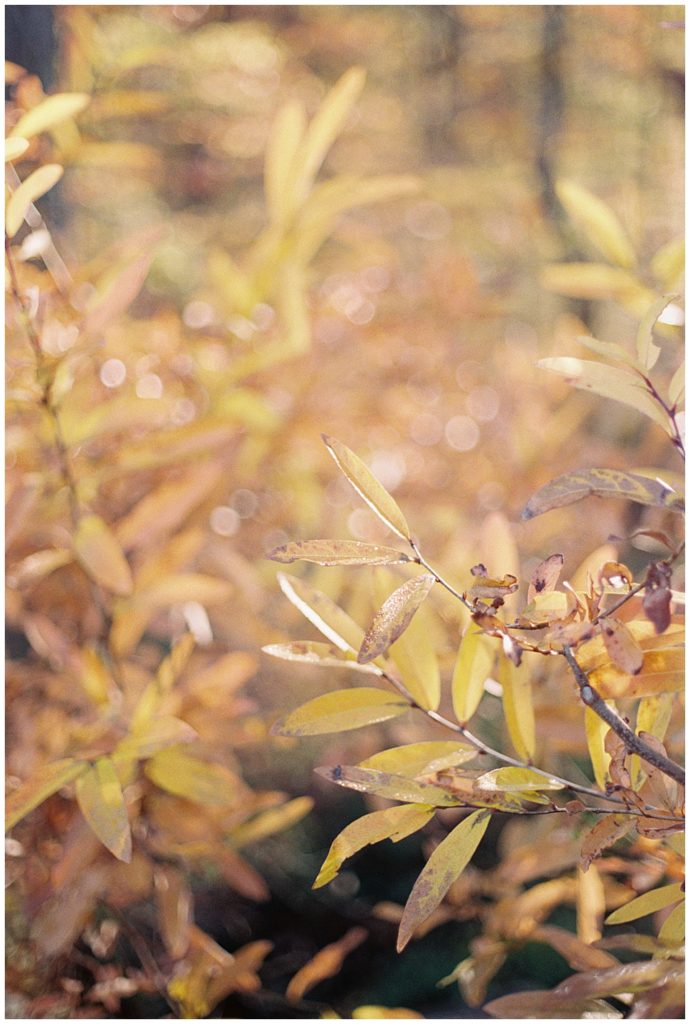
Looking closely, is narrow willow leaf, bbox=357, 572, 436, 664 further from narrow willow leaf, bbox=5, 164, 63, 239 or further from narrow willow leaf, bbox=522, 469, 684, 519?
narrow willow leaf, bbox=5, 164, 63, 239

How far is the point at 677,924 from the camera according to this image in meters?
0.41

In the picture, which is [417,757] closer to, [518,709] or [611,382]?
[518,709]

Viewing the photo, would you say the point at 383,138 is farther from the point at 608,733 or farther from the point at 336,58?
the point at 608,733

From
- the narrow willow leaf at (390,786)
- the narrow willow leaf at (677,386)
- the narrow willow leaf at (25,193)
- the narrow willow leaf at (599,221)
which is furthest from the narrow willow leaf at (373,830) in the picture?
the narrow willow leaf at (599,221)

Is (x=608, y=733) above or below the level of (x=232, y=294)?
below

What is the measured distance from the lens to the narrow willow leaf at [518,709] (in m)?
0.44

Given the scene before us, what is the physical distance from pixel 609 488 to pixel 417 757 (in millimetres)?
166

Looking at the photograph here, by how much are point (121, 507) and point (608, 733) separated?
1.66 feet

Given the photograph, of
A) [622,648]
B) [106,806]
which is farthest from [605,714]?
[106,806]

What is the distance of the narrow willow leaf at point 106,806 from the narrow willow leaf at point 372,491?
0.21 metres

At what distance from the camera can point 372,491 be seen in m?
0.36

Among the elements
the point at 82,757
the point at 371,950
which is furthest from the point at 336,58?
the point at 82,757

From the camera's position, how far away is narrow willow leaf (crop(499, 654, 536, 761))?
1.45ft

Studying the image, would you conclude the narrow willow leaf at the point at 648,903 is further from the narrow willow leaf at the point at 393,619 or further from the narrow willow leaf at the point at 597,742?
the narrow willow leaf at the point at 393,619
